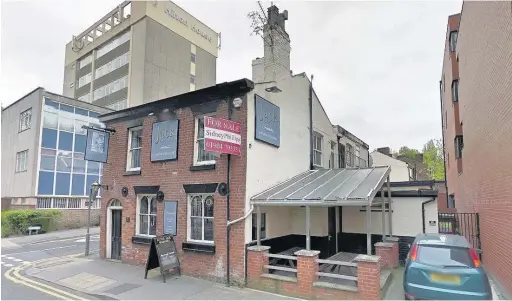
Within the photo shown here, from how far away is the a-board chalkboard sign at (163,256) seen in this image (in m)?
9.81

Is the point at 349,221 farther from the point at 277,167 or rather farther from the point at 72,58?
the point at 72,58

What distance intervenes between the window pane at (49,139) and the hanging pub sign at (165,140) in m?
19.4

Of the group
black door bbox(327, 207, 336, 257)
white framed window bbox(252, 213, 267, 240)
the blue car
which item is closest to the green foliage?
white framed window bbox(252, 213, 267, 240)

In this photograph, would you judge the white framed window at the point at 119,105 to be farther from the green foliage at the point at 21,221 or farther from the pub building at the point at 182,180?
the pub building at the point at 182,180

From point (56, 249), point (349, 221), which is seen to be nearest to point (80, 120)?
point (56, 249)

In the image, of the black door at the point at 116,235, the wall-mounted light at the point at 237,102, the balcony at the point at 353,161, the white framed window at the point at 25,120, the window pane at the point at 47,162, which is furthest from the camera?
the white framed window at the point at 25,120

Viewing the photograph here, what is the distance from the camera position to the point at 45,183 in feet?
86.7

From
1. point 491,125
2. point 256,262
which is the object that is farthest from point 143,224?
point 491,125

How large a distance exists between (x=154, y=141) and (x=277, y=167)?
4.56m

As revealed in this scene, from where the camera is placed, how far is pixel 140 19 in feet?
143

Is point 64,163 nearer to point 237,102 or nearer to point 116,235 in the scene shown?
point 116,235

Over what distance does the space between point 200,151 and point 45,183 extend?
2178 cm

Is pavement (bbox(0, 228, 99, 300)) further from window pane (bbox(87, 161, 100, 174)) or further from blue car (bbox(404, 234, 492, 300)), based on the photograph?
blue car (bbox(404, 234, 492, 300))

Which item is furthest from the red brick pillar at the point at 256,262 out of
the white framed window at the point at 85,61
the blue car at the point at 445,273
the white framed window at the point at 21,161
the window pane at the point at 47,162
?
the white framed window at the point at 85,61
